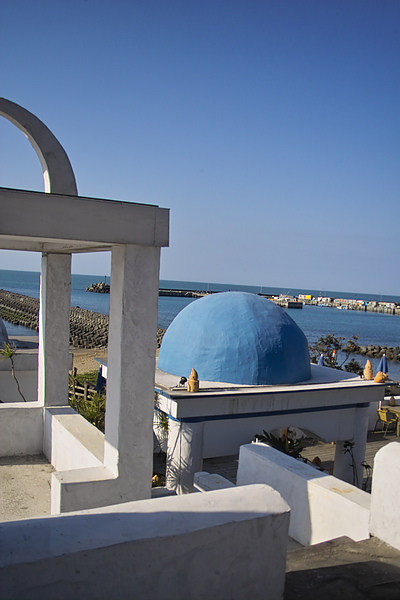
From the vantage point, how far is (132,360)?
16.0 ft

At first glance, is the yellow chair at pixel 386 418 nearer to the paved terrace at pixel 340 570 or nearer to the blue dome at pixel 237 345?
the blue dome at pixel 237 345

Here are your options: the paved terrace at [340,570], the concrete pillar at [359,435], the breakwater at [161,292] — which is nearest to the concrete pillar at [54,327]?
the paved terrace at [340,570]

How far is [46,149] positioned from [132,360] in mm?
2764

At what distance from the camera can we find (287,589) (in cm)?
320

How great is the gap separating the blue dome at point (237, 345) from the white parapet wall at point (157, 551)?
7.11 m

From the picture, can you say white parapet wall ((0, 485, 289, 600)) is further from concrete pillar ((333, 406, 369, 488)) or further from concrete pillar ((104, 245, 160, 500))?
concrete pillar ((333, 406, 369, 488))

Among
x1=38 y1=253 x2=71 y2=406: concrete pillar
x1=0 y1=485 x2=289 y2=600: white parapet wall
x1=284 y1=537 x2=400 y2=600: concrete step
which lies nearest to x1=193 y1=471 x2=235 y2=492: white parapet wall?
x1=38 y1=253 x2=71 y2=406: concrete pillar

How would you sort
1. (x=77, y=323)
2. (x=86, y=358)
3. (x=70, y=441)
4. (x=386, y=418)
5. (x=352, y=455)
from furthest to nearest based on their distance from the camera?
(x=77, y=323) → (x=86, y=358) → (x=386, y=418) → (x=352, y=455) → (x=70, y=441)

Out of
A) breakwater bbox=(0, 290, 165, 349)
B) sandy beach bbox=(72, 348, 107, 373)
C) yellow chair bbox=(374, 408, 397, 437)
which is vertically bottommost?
sandy beach bbox=(72, 348, 107, 373)

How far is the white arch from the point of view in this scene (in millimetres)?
5996

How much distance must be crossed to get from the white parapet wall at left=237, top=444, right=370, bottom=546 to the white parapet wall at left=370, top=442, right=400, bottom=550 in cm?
25

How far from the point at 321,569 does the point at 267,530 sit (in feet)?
3.05

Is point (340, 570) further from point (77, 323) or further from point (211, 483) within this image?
point (77, 323)

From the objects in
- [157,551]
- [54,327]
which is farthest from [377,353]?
[157,551]
